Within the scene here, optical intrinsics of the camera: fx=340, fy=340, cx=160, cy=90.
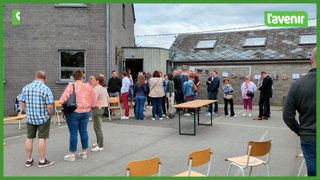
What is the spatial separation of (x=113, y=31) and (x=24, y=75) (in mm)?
4290

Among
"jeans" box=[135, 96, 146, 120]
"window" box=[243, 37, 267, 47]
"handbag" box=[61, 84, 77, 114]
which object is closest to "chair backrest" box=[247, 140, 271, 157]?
"handbag" box=[61, 84, 77, 114]

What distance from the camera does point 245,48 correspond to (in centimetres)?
2045

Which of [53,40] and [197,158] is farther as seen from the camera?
[53,40]

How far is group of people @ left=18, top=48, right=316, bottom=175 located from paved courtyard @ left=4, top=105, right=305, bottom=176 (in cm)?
46

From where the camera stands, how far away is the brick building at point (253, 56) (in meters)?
18.6

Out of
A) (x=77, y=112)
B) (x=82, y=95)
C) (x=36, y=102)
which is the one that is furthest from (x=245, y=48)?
(x=36, y=102)

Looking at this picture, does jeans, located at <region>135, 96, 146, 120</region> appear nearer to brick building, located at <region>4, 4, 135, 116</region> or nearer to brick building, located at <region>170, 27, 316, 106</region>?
brick building, located at <region>4, 4, 135, 116</region>

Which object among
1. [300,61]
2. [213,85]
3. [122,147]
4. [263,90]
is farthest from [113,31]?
[300,61]

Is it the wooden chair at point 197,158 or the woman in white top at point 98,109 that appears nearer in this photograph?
the wooden chair at point 197,158

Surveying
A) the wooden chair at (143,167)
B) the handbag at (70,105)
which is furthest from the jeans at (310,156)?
the handbag at (70,105)

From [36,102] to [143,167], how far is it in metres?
3.33

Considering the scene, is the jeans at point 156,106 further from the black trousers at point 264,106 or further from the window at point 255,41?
the window at point 255,41

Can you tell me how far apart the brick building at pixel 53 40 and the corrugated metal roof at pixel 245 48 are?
7567mm

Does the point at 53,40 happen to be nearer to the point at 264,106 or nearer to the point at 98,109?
the point at 98,109
